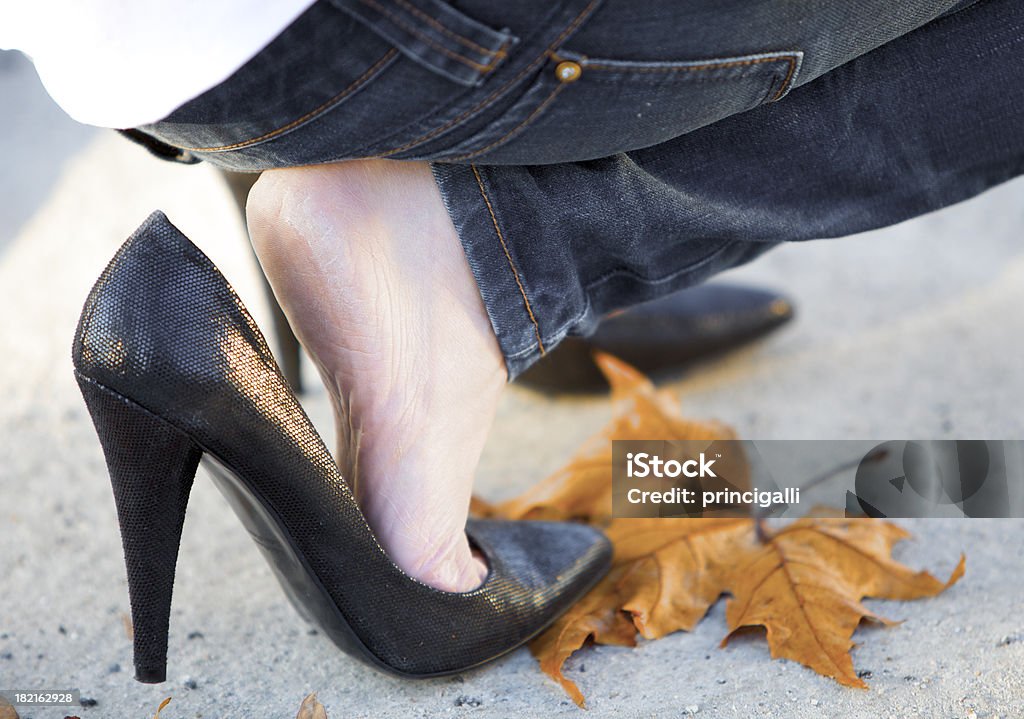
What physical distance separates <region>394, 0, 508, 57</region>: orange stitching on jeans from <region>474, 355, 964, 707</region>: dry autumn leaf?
0.48m

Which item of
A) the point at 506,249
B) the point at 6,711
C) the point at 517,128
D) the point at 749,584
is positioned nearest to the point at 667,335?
the point at 749,584

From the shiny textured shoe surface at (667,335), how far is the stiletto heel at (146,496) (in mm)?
696

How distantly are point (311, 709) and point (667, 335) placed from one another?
79 centimetres

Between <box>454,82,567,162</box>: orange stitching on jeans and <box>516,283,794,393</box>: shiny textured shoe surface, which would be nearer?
<box>454,82,567,162</box>: orange stitching on jeans

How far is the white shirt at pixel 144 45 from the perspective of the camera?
1.75 feet

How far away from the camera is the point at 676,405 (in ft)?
3.76

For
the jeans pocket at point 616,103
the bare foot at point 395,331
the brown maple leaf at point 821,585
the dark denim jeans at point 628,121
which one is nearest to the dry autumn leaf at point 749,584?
the brown maple leaf at point 821,585

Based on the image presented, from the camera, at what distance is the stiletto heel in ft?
2.05

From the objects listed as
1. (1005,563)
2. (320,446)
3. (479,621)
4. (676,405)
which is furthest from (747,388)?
(320,446)

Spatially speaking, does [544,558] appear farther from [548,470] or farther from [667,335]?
[667,335]

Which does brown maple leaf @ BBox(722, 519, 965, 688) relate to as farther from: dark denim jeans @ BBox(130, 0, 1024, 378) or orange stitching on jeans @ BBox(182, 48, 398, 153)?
orange stitching on jeans @ BBox(182, 48, 398, 153)

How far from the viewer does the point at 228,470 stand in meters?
0.66

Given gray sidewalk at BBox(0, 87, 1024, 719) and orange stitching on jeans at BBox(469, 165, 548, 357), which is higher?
orange stitching on jeans at BBox(469, 165, 548, 357)

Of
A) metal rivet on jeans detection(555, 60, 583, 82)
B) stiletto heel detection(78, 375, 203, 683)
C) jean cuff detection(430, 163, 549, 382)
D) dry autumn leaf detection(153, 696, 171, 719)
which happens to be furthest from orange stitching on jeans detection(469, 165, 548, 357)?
dry autumn leaf detection(153, 696, 171, 719)
